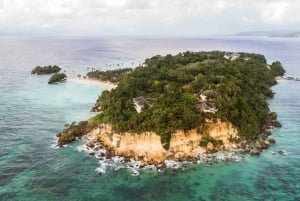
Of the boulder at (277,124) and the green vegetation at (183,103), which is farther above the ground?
the green vegetation at (183,103)

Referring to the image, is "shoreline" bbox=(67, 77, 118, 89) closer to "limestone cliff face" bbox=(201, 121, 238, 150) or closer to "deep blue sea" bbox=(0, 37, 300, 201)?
"deep blue sea" bbox=(0, 37, 300, 201)

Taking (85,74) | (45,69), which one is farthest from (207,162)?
(45,69)

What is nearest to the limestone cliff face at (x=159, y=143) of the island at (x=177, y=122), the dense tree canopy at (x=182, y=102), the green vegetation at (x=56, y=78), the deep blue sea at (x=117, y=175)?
the island at (x=177, y=122)

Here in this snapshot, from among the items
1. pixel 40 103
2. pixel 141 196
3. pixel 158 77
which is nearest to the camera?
pixel 141 196

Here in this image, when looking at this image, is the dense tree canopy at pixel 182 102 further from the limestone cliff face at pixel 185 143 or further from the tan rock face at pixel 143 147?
the tan rock face at pixel 143 147

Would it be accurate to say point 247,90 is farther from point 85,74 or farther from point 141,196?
point 85,74

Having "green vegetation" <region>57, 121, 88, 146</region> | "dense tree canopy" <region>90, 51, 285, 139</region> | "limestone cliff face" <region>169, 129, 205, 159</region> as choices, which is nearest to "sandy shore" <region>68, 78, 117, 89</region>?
"dense tree canopy" <region>90, 51, 285, 139</region>

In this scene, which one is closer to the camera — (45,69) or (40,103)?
(40,103)
